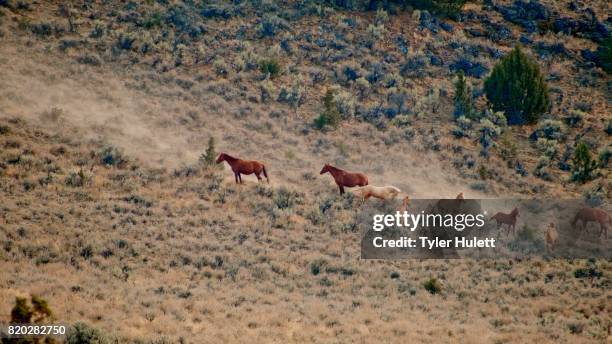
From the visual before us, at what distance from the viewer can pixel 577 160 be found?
29438mm

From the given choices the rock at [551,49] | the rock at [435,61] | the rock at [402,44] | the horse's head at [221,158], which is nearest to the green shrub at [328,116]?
the horse's head at [221,158]

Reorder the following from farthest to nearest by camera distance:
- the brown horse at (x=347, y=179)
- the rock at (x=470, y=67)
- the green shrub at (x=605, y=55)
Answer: the green shrub at (x=605, y=55) → the rock at (x=470, y=67) → the brown horse at (x=347, y=179)

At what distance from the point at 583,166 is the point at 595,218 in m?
6.79

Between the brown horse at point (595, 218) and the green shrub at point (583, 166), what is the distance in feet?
19.1

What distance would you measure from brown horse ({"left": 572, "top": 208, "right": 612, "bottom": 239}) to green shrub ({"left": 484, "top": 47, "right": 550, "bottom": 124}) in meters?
12.0

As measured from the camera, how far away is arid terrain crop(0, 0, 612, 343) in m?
15.8

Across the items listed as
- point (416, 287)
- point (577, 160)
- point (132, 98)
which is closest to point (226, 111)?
point (132, 98)

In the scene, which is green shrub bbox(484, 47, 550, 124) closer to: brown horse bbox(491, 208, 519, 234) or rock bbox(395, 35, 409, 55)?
rock bbox(395, 35, 409, 55)

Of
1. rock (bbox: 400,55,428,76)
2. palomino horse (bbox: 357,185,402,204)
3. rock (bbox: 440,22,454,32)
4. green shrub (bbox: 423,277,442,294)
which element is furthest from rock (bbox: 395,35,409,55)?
green shrub (bbox: 423,277,442,294)

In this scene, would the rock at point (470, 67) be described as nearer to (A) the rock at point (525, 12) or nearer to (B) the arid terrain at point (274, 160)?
(B) the arid terrain at point (274, 160)

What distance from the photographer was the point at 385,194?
23672 millimetres

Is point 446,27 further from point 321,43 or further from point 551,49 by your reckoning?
point 321,43

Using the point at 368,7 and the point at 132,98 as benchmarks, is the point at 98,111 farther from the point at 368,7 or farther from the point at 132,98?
the point at 368,7

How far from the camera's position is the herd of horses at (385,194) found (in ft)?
75.3
